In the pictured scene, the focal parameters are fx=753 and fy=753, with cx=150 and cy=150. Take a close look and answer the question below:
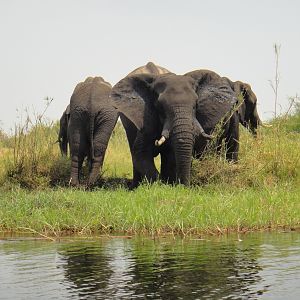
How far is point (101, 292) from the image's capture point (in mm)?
5227

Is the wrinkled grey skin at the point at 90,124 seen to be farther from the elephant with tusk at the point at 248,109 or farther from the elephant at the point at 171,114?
the elephant with tusk at the point at 248,109

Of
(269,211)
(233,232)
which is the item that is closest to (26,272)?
(233,232)

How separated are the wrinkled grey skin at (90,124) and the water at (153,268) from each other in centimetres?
596

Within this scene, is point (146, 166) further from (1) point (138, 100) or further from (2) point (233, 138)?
(2) point (233, 138)

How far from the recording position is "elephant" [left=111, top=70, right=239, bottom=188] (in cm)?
1191

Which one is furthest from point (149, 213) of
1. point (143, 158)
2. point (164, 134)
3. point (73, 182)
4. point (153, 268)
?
point (73, 182)

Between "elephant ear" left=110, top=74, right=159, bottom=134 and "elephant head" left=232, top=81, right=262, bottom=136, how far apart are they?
11.0ft

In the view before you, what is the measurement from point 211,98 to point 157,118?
994mm

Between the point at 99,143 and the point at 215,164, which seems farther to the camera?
the point at 99,143

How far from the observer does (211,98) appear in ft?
42.3

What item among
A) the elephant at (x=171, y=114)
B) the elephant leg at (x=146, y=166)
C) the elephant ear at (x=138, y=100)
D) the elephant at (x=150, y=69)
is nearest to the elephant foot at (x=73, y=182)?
the elephant at (x=171, y=114)

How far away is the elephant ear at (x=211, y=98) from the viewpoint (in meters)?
12.8

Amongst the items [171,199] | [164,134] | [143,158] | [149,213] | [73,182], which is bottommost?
[149,213]

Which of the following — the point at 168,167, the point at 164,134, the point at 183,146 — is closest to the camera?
the point at 183,146
